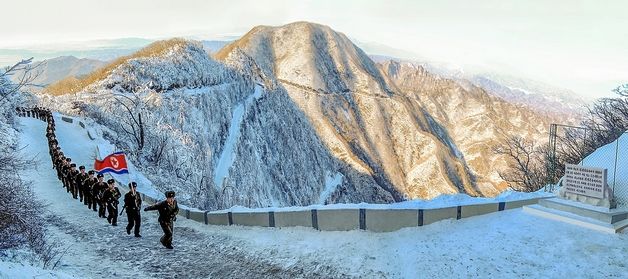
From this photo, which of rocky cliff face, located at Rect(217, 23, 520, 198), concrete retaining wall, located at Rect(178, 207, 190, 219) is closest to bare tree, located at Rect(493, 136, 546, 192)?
concrete retaining wall, located at Rect(178, 207, 190, 219)

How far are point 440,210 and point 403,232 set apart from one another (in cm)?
109

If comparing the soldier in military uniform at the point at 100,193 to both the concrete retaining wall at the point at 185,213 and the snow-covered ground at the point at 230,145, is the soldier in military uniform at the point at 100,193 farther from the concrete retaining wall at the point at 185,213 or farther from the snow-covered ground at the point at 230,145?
the snow-covered ground at the point at 230,145

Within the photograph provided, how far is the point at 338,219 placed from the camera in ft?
35.1

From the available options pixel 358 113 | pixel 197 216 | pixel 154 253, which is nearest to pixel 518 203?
pixel 154 253

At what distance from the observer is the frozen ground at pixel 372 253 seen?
816 centimetres

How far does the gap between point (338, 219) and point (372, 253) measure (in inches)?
65.1

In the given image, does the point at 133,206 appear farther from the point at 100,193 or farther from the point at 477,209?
the point at 477,209

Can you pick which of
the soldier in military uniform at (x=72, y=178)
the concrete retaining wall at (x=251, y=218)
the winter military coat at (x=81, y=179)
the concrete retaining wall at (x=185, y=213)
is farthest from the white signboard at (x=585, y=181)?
the soldier in military uniform at (x=72, y=178)

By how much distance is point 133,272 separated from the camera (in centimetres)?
942

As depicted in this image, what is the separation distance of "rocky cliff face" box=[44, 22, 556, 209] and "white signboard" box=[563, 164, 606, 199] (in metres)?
20.2

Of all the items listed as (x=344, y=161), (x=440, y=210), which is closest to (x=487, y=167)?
(x=344, y=161)

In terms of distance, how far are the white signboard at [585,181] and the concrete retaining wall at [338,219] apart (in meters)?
5.45

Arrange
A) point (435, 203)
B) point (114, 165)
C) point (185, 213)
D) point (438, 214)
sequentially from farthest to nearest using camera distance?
point (185, 213) → point (114, 165) → point (435, 203) → point (438, 214)

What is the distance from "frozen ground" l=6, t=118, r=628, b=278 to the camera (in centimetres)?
816
